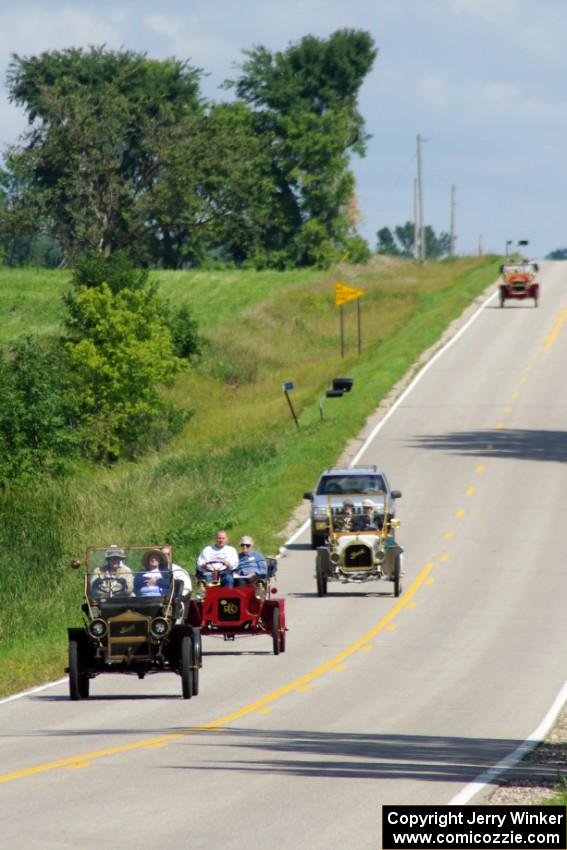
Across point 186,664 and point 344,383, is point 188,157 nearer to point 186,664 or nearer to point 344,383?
point 344,383

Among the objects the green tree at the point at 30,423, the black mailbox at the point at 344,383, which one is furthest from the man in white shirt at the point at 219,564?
the green tree at the point at 30,423

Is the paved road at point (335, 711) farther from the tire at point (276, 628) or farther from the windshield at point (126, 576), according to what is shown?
the windshield at point (126, 576)

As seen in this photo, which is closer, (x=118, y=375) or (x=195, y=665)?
(x=195, y=665)

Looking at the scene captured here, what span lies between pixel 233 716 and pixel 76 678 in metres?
2.41

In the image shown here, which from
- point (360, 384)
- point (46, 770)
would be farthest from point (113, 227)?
point (46, 770)

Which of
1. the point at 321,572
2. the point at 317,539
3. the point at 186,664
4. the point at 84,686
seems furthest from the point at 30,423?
the point at 186,664

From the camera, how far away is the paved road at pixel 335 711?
477 inches

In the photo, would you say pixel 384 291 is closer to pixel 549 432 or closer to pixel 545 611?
pixel 549 432

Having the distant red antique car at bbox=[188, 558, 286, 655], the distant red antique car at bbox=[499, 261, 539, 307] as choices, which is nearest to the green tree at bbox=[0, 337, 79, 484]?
the distant red antique car at bbox=[499, 261, 539, 307]

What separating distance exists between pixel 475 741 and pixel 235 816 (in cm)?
558

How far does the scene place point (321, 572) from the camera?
33.0 m

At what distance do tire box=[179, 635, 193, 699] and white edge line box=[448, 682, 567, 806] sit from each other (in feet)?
14.4

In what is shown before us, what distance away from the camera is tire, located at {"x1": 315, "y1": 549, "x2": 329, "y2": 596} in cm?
3266

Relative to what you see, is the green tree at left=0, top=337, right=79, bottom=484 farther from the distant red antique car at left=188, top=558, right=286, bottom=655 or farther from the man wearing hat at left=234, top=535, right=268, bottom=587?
the distant red antique car at left=188, top=558, right=286, bottom=655
